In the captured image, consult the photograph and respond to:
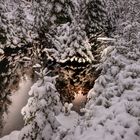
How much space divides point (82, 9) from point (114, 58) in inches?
499

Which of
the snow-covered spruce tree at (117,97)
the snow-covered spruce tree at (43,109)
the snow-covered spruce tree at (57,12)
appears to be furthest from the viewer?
the snow-covered spruce tree at (57,12)

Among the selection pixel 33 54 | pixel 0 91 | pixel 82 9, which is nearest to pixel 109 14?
pixel 82 9

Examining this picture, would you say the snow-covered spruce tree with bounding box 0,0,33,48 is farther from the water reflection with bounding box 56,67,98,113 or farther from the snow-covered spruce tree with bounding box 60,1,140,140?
the snow-covered spruce tree with bounding box 60,1,140,140

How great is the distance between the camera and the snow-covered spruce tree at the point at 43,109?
382 inches

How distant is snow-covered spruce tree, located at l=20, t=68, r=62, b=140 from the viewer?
9695 mm

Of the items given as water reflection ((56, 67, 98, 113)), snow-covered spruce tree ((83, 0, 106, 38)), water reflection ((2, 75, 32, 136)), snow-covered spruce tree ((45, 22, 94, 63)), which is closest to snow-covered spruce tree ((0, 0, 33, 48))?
water reflection ((2, 75, 32, 136))

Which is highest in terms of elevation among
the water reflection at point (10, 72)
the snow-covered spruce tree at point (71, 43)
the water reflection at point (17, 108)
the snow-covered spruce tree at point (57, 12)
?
the snow-covered spruce tree at point (57, 12)

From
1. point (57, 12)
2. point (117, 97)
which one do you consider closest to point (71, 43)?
point (57, 12)

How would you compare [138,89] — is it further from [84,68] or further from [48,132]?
[84,68]

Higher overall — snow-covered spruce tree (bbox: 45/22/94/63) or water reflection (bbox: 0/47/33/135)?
snow-covered spruce tree (bbox: 45/22/94/63)

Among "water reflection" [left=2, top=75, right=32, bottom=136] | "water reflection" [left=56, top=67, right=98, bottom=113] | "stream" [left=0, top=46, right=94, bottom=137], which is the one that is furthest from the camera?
"water reflection" [left=56, top=67, right=98, bottom=113]

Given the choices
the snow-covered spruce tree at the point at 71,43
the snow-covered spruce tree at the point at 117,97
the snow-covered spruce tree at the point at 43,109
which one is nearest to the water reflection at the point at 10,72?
the snow-covered spruce tree at the point at 71,43

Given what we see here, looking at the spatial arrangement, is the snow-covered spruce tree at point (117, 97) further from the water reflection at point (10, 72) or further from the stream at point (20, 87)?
the water reflection at point (10, 72)

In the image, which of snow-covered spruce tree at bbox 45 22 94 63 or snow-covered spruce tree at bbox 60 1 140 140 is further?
snow-covered spruce tree at bbox 45 22 94 63
